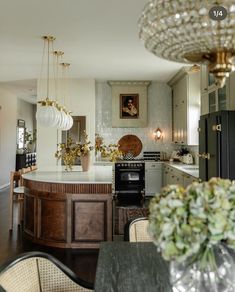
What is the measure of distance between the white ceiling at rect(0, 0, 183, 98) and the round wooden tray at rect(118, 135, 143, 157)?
1.64 meters

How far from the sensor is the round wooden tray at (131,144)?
820cm

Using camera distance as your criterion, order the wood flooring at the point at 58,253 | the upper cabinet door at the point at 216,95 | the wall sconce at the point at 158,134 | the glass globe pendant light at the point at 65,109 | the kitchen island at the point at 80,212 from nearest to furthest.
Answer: the wood flooring at the point at 58,253, the upper cabinet door at the point at 216,95, the kitchen island at the point at 80,212, the glass globe pendant light at the point at 65,109, the wall sconce at the point at 158,134

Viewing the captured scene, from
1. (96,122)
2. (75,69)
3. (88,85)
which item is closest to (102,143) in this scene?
(96,122)

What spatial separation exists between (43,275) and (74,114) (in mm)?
6294

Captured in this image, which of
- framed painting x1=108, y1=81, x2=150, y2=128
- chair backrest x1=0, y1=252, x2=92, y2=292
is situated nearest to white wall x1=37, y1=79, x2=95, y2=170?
framed painting x1=108, y1=81, x2=150, y2=128

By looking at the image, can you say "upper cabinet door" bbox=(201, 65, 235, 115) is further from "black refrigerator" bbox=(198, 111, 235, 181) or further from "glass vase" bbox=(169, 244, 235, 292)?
"glass vase" bbox=(169, 244, 235, 292)

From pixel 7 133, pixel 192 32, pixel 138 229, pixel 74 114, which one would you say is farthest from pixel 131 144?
pixel 192 32

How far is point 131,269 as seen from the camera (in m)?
1.49

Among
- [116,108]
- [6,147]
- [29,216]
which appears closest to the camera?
Answer: [29,216]

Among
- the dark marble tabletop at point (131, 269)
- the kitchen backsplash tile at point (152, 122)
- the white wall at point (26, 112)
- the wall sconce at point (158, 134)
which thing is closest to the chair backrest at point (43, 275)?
the dark marble tabletop at point (131, 269)

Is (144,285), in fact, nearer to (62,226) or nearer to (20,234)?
(62,226)

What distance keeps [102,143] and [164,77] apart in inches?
91.0

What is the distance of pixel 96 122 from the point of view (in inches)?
323

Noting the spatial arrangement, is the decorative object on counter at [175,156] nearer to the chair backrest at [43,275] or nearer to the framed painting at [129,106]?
the framed painting at [129,106]
